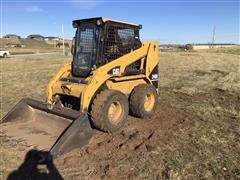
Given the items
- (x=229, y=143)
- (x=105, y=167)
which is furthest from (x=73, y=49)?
(x=229, y=143)

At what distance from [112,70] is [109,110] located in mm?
874

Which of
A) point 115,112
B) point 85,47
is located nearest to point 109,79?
point 115,112

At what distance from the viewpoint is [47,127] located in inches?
268

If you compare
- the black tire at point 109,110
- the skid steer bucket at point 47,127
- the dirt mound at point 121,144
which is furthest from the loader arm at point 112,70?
the dirt mound at point 121,144

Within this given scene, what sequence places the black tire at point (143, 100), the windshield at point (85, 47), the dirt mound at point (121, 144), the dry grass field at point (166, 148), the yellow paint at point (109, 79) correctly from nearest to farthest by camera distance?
the dry grass field at point (166, 148) → the dirt mound at point (121, 144) → the yellow paint at point (109, 79) → the windshield at point (85, 47) → the black tire at point (143, 100)

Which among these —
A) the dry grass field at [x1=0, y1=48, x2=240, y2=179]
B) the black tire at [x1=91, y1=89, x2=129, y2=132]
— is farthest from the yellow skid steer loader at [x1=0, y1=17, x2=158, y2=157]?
the dry grass field at [x1=0, y1=48, x2=240, y2=179]

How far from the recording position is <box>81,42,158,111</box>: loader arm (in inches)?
251

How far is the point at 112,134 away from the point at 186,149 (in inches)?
65.2

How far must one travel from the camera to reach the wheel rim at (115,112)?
22.4ft

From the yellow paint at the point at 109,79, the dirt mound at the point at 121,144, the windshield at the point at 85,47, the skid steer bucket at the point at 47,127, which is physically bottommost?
the dirt mound at the point at 121,144

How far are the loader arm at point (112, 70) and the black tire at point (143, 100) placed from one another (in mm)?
508

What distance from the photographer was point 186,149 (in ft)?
19.4

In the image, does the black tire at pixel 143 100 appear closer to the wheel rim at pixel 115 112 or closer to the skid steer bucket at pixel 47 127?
the wheel rim at pixel 115 112

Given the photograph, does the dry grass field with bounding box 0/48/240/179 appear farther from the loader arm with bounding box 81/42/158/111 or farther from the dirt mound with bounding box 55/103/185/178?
the loader arm with bounding box 81/42/158/111
